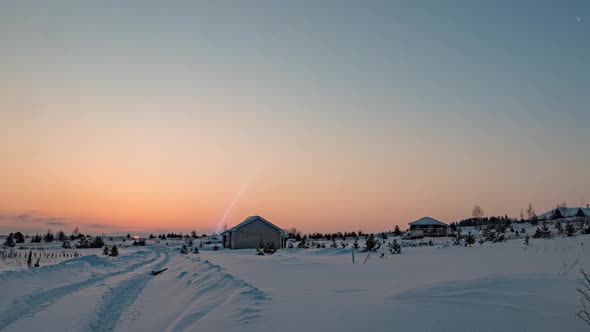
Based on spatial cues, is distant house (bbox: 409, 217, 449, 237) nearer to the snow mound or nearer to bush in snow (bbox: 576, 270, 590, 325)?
the snow mound

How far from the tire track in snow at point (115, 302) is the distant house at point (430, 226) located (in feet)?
163

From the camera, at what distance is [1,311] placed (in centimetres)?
955

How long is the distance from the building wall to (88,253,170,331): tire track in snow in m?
31.0

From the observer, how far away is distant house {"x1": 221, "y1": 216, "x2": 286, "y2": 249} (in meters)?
48.3

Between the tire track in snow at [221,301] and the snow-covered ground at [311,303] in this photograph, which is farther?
the tire track in snow at [221,301]

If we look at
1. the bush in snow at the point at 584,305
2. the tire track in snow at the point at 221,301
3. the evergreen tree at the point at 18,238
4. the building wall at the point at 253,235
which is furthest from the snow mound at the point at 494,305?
the evergreen tree at the point at 18,238

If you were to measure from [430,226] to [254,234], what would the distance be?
27884mm

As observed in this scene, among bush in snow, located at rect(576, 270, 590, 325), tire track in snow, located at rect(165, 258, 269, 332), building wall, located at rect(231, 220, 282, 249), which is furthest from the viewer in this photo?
building wall, located at rect(231, 220, 282, 249)

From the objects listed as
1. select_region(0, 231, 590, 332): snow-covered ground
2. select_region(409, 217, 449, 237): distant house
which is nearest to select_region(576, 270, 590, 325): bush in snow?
select_region(0, 231, 590, 332): snow-covered ground

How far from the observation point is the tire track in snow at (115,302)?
8859mm

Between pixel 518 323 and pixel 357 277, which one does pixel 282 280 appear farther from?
pixel 518 323

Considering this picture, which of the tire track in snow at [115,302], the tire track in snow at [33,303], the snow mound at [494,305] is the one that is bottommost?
the tire track in snow at [115,302]

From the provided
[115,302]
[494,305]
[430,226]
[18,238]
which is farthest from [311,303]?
[18,238]

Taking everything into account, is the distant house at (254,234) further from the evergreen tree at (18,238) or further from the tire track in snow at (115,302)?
the evergreen tree at (18,238)
